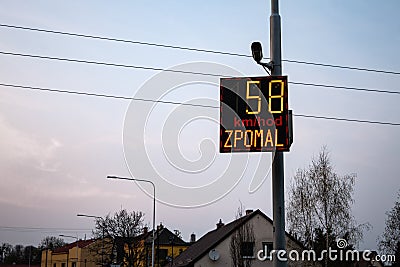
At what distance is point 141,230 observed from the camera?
207 ft

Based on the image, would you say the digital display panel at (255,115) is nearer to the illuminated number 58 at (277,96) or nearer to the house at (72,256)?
the illuminated number 58 at (277,96)

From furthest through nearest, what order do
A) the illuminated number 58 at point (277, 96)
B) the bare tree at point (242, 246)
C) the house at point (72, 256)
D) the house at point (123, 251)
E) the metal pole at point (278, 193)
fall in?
the house at point (72, 256), the house at point (123, 251), the bare tree at point (242, 246), the metal pole at point (278, 193), the illuminated number 58 at point (277, 96)

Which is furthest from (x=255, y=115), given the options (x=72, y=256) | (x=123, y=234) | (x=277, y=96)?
(x=72, y=256)

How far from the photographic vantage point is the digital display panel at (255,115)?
1089cm

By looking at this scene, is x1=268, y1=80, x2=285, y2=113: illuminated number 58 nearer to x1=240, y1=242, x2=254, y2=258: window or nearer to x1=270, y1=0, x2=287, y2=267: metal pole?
x1=270, y1=0, x2=287, y2=267: metal pole

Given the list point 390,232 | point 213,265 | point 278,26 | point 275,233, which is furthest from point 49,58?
point 213,265

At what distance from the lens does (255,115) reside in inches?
436

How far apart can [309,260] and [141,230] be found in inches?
1170

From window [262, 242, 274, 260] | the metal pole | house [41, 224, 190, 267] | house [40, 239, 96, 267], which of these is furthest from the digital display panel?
house [40, 239, 96, 267]

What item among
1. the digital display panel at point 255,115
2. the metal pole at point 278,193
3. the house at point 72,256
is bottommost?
the house at point 72,256

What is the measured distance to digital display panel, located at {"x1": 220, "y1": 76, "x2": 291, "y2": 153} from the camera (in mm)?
10891

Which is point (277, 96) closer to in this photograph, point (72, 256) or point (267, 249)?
point (267, 249)

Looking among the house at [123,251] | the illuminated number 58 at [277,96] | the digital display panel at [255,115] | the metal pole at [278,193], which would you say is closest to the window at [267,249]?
the house at [123,251]

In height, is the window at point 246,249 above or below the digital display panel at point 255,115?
below
